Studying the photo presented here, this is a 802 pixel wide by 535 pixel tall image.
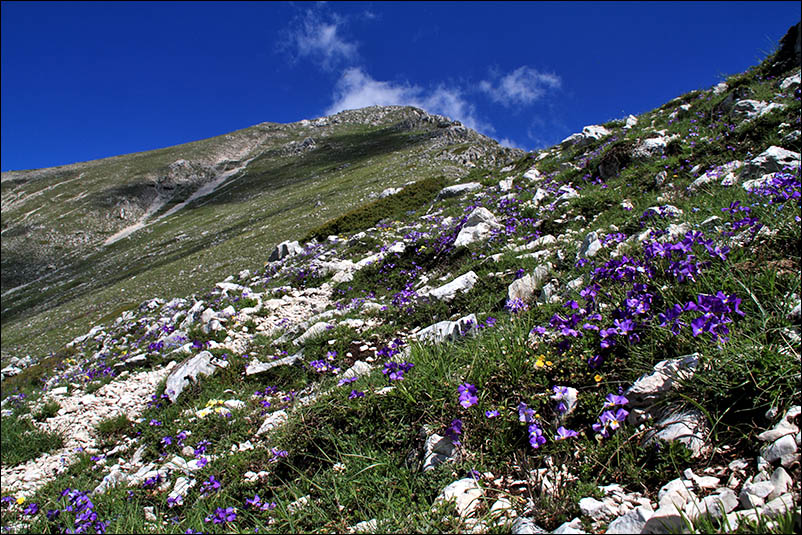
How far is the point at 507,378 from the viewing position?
334 cm

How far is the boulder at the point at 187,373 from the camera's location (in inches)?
284

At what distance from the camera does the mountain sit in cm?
3166

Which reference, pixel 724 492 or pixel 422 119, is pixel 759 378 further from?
pixel 422 119

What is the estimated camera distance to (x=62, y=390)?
9.14 meters

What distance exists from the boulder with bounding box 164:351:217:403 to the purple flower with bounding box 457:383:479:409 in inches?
243

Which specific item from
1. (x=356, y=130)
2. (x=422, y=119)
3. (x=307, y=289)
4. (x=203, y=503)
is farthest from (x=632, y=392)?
(x=356, y=130)

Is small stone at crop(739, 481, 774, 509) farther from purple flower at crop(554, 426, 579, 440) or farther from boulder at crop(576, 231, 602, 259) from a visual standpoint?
boulder at crop(576, 231, 602, 259)

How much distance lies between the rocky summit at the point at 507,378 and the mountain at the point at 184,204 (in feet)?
57.6

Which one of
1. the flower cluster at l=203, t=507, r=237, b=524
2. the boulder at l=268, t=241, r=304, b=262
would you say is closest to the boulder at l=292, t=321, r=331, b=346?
the flower cluster at l=203, t=507, r=237, b=524

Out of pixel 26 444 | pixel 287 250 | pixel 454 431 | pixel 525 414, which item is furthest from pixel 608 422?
pixel 287 250

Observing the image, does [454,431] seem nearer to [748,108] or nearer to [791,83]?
[748,108]

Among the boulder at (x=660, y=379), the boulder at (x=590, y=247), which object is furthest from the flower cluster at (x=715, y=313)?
the boulder at (x=590, y=247)

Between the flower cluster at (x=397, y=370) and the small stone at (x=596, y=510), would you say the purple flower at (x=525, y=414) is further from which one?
the flower cluster at (x=397, y=370)

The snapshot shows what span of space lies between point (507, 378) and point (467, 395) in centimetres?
48
